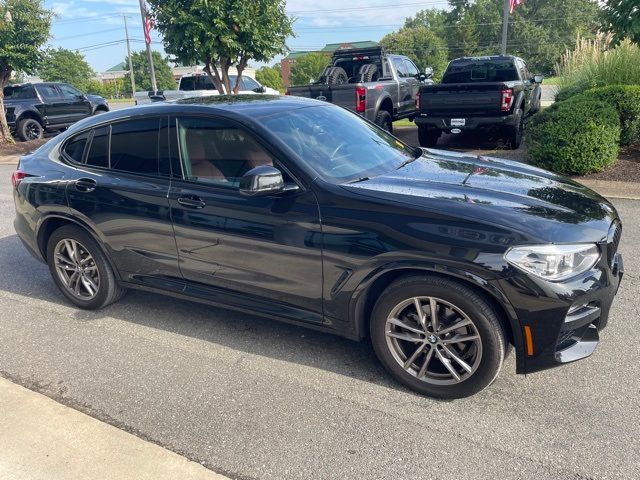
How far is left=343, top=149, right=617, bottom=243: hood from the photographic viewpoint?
9.20ft

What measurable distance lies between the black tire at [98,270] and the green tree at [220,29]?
8.35 metres

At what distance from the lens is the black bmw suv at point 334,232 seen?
2752 millimetres

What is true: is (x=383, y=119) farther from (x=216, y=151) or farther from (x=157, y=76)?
(x=157, y=76)

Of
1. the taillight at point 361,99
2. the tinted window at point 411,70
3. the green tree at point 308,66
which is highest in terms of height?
the green tree at point 308,66

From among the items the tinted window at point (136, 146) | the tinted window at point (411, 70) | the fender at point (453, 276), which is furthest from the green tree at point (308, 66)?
the fender at point (453, 276)

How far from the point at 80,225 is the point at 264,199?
6.10 feet

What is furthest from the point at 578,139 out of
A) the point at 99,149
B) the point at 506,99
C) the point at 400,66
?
the point at 99,149

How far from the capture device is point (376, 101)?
10.6m

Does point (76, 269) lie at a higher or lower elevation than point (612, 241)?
lower

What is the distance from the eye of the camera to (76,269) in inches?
173

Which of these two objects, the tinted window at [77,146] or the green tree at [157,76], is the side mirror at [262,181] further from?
the green tree at [157,76]

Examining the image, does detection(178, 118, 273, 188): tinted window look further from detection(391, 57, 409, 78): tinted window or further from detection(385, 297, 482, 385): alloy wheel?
detection(391, 57, 409, 78): tinted window

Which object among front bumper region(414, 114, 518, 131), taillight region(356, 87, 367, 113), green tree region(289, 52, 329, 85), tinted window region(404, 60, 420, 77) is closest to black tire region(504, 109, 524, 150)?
front bumper region(414, 114, 518, 131)

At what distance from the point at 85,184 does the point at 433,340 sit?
9.67ft
